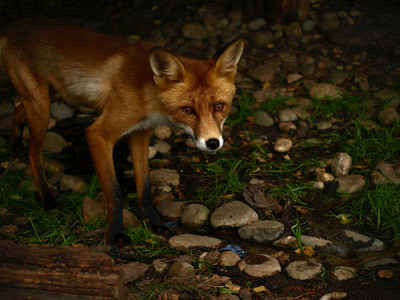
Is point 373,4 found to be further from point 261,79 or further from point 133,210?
point 133,210

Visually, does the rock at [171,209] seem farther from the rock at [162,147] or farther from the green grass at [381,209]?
the green grass at [381,209]

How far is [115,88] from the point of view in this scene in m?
3.43

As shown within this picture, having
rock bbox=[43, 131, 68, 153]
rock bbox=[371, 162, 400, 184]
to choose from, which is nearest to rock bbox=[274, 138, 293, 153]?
rock bbox=[371, 162, 400, 184]

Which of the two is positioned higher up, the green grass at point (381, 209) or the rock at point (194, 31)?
the rock at point (194, 31)

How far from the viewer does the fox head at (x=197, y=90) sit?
306 centimetres

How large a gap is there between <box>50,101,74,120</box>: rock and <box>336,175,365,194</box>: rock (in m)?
3.31

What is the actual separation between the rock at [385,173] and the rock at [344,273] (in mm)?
1061

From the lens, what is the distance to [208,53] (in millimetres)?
6148

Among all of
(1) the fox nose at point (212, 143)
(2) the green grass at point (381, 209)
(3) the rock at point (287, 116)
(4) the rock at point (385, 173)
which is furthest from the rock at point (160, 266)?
(3) the rock at point (287, 116)

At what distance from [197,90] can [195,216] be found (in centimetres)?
108

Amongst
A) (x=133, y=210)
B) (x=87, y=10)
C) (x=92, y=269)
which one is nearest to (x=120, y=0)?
(x=87, y=10)

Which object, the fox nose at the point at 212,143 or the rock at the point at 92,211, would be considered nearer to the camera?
the fox nose at the point at 212,143

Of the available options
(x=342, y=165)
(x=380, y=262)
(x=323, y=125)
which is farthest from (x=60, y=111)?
(x=380, y=262)

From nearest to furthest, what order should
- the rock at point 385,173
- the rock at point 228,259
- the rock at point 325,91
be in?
the rock at point 228,259 < the rock at point 385,173 < the rock at point 325,91
